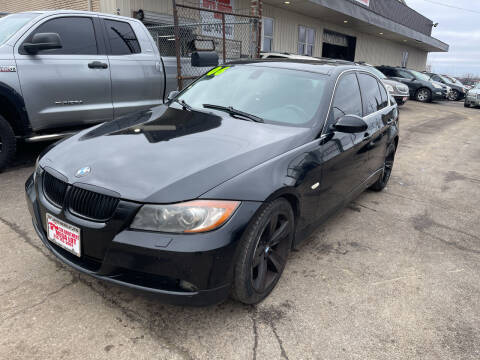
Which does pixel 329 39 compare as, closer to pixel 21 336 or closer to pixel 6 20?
pixel 6 20

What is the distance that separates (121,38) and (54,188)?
11.8 feet

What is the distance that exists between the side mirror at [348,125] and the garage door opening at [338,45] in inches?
732

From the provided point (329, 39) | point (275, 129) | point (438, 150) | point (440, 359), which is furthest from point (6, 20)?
point (329, 39)

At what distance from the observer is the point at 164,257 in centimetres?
186

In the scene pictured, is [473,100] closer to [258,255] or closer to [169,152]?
[258,255]

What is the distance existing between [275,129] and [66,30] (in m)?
3.47

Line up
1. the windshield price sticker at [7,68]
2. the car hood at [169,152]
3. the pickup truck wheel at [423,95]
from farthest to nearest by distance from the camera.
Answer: the pickup truck wheel at [423,95] → the windshield price sticker at [7,68] → the car hood at [169,152]

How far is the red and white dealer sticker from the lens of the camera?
2051 mm

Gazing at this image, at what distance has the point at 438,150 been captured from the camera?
25.6 ft

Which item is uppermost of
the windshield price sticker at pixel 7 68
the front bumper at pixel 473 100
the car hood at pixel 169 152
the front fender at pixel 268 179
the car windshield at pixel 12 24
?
the car windshield at pixel 12 24

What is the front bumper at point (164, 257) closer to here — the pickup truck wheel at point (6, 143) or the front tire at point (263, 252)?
the front tire at point (263, 252)

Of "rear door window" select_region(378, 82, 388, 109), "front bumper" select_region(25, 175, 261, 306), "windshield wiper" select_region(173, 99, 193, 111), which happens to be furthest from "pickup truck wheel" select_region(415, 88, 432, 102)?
"front bumper" select_region(25, 175, 261, 306)

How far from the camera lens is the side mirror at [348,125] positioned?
2.89 meters

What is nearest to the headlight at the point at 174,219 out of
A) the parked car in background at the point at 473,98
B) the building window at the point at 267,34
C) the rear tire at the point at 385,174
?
the rear tire at the point at 385,174
